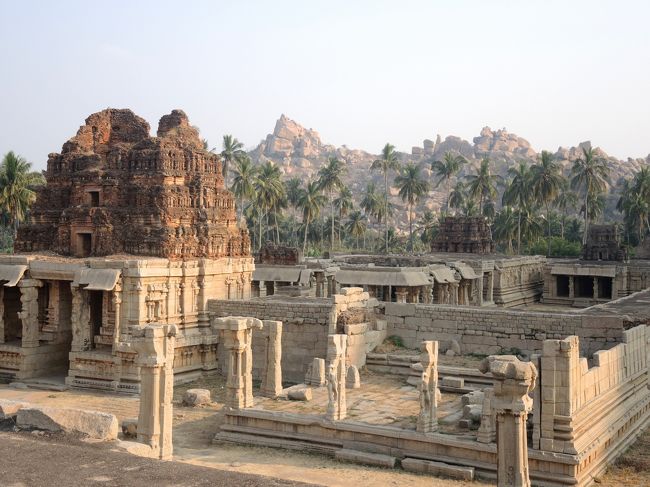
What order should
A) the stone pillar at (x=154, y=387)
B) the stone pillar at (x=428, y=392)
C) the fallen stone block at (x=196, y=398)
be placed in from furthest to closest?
1. the fallen stone block at (x=196, y=398)
2. the stone pillar at (x=428, y=392)
3. the stone pillar at (x=154, y=387)

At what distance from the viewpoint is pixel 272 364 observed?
1947 centimetres

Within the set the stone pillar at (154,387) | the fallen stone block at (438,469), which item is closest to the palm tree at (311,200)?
the fallen stone block at (438,469)

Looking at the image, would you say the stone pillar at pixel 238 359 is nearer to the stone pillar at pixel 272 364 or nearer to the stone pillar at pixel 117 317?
the stone pillar at pixel 272 364

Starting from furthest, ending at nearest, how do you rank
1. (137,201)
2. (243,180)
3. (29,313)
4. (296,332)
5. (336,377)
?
(243,180), (137,201), (29,313), (296,332), (336,377)

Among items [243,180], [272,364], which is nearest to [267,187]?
[243,180]

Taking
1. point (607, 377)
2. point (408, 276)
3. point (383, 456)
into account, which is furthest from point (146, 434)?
point (408, 276)

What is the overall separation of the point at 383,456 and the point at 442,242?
37.8 m

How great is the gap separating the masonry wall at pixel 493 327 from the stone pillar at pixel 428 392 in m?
6.08

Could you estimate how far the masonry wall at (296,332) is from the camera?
22422mm

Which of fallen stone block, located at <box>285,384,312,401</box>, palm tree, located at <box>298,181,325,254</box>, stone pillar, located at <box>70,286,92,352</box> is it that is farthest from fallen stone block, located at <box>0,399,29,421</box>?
palm tree, located at <box>298,181,325,254</box>

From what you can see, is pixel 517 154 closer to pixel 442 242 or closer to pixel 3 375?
pixel 442 242

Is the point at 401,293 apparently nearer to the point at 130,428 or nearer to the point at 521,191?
the point at 130,428

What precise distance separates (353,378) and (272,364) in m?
2.32

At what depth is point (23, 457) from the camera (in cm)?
678
